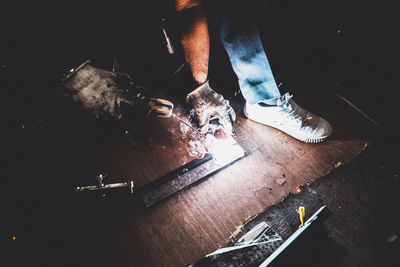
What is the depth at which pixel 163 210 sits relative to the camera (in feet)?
6.74

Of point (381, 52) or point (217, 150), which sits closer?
point (217, 150)

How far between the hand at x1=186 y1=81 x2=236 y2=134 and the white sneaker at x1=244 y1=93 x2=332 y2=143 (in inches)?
15.3

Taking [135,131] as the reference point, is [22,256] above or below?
below

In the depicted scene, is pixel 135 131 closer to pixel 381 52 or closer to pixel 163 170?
pixel 163 170

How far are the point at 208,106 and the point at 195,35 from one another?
2.55 feet

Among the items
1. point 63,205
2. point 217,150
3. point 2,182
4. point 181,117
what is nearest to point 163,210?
point 217,150

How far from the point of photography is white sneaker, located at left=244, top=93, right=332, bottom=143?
7.89 feet

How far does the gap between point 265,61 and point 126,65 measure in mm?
1887

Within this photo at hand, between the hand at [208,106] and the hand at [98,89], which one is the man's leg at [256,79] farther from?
the hand at [98,89]

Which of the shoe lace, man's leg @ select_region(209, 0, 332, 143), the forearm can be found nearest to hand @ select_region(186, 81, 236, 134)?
the forearm

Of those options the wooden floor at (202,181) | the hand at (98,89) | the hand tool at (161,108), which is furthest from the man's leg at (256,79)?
the hand at (98,89)

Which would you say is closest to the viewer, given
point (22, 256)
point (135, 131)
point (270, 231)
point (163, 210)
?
point (270, 231)

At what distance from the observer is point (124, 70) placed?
296 centimetres

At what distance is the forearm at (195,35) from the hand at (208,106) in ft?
0.44
